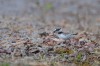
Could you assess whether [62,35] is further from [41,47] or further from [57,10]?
[57,10]

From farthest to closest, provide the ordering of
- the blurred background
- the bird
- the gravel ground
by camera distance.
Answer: the blurred background → the bird → the gravel ground

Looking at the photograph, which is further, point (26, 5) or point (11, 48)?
point (26, 5)

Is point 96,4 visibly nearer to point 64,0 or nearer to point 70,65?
point 64,0

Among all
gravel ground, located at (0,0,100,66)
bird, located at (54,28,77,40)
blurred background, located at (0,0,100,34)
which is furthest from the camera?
blurred background, located at (0,0,100,34)

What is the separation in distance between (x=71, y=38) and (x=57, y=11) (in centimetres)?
728

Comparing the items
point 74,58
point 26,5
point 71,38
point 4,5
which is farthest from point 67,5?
point 74,58

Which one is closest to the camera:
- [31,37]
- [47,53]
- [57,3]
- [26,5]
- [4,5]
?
[47,53]

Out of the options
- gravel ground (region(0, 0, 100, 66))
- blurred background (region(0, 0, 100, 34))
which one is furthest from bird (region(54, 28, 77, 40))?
blurred background (region(0, 0, 100, 34))

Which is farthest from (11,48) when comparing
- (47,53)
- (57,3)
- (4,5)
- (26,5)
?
(57,3)

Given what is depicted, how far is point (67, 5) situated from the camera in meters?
15.3

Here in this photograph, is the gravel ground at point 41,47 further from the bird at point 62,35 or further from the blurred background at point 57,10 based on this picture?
the blurred background at point 57,10

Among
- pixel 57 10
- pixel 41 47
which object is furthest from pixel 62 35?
pixel 57 10

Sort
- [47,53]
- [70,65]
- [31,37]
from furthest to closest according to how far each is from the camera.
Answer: [31,37] < [47,53] < [70,65]

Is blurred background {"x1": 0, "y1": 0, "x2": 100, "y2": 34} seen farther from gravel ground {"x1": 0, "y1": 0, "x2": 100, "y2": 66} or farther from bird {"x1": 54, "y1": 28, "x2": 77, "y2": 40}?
bird {"x1": 54, "y1": 28, "x2": 77, "y2": 40}
